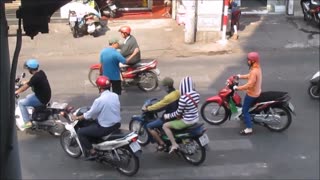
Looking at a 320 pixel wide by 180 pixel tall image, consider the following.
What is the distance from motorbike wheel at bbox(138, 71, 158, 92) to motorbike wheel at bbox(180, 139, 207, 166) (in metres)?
3.62

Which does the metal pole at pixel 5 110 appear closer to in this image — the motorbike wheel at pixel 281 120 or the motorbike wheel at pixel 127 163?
the motorbike wheel at pixel 127 163

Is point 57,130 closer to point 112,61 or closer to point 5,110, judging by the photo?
point 112,61

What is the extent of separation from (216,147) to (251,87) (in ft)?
4.20

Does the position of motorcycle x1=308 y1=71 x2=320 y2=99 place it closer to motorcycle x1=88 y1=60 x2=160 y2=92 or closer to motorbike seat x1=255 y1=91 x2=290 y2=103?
motorbike seat x1=255 y1=91 x2=290 y2=103

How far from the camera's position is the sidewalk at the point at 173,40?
16.4 metres

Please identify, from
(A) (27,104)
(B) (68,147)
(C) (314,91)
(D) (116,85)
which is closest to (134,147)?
(B) (68,147)

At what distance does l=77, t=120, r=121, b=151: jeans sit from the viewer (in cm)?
930

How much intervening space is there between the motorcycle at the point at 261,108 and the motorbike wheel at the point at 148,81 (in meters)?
2.02

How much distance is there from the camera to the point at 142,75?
42.9ft

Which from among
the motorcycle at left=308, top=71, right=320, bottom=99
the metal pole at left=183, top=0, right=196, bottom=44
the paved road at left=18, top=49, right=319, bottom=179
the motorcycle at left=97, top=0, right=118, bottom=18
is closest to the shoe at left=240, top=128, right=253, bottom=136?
the paved road at left=18, top=49, right=319, bottom=179

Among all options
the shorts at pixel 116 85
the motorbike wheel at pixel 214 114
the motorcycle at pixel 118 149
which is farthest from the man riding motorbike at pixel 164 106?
the shorts at pixel 116 85

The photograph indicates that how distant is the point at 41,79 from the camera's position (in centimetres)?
1056

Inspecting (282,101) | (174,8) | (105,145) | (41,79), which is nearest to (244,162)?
(282,101)

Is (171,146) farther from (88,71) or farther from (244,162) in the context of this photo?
(88,71)
